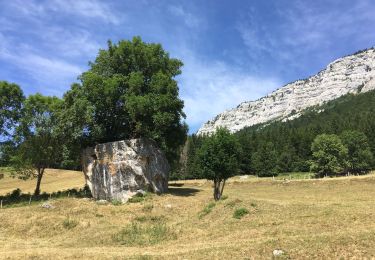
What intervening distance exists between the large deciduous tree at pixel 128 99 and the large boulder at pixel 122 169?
2542mm

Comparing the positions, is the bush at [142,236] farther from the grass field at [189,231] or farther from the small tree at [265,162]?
the small tree at [265,162]

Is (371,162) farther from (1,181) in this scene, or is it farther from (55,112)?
(1,181)

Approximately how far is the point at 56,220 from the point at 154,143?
65.6ft

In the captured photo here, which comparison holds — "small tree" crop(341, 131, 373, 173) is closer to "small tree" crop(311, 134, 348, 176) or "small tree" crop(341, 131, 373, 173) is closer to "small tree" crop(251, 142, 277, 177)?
"small tree" crop(311, 134, 348, 176)

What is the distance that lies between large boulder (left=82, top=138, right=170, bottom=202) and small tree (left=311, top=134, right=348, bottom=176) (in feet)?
178

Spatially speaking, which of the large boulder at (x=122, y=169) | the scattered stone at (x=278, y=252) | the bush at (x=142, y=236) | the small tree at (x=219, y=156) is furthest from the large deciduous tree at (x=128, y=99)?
the scattered stone at (x=278, y=252)

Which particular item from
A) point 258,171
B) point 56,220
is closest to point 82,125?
point 56,220

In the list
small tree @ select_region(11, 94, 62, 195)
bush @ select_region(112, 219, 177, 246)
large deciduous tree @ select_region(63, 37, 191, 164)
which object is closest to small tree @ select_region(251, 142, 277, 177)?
large deciduous tree @ select_region(63, 37, 191, 164)

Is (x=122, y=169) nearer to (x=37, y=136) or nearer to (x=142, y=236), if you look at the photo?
(x=37, y=136)

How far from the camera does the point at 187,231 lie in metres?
24.8

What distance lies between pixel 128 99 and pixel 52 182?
172 ft

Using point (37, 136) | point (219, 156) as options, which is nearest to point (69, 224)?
point (219, 156)

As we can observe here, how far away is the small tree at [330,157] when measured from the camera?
284 ft

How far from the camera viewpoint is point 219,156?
39156mm
